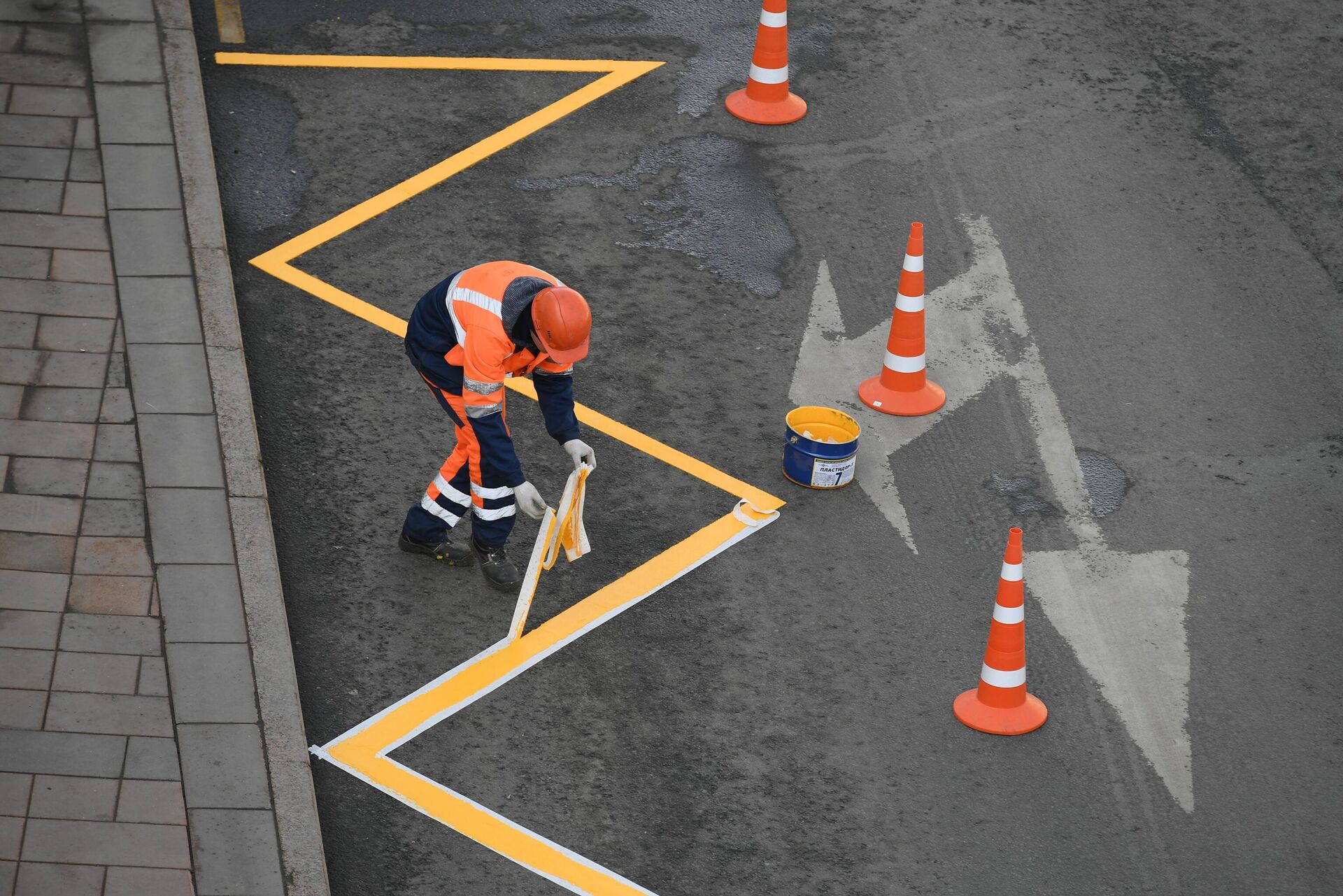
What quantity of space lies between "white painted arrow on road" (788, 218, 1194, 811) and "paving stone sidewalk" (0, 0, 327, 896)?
316 cm

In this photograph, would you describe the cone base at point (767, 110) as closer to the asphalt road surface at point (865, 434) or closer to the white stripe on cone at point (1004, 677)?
the asphalt road surface at point (865, 434)

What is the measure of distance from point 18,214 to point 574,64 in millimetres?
4020

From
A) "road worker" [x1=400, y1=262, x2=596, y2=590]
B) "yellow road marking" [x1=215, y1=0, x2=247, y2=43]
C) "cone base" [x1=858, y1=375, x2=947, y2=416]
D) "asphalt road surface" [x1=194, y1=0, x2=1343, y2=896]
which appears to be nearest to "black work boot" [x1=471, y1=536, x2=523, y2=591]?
"road worker" [x1=400, y1=262, x2=596, y2=590]

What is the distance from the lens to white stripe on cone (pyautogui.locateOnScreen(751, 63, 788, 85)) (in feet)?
33.9

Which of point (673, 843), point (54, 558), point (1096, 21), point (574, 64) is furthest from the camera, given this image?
point (1096, 21)

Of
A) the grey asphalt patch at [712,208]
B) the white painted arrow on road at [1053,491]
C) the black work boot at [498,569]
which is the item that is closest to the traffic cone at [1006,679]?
the white painted arrow on road at [1053,491]

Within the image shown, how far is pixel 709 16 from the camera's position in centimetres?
1142

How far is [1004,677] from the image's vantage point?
6520 millimetres

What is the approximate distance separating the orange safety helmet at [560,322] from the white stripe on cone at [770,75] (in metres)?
4.46

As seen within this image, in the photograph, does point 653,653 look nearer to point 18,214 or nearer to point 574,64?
point 18,214

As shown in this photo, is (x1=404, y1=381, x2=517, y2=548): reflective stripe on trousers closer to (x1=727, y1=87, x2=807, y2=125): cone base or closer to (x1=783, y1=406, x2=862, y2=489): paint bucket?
(x1=783, y1=406, x2=862, y2=489): paint bucket

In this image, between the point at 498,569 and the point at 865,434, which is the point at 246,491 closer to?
the point at 498,569

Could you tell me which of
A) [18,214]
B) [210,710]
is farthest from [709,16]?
[210,710]

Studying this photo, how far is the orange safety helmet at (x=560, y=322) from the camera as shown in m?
6.29
